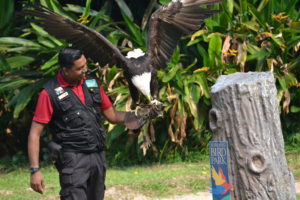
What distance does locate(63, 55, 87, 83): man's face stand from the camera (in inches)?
159

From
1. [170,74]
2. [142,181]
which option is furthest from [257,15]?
[142,181]

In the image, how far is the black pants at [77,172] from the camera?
3963 millimetres

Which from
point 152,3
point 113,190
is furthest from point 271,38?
point 113,190

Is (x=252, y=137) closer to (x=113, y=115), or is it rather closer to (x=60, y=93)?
(x=113, y=115)

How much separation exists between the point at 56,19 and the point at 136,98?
1.30 m

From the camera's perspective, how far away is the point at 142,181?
7.11 metres

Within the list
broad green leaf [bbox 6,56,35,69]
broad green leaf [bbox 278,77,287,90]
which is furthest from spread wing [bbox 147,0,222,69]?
broad green leaf [bbox 6,56,35,69]

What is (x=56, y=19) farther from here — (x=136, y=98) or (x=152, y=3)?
(x=152, y=3)

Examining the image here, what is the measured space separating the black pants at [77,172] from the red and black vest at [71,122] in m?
0.05

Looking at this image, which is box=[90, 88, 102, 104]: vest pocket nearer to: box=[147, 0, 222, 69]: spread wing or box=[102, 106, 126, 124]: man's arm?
box=[102, 106, 126, 124]: man's arm

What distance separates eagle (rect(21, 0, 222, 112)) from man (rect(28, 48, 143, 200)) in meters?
2.10

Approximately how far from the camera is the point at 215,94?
12.2 ft

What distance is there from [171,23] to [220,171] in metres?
3.25

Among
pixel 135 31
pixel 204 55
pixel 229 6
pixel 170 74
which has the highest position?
pixel 229 6
